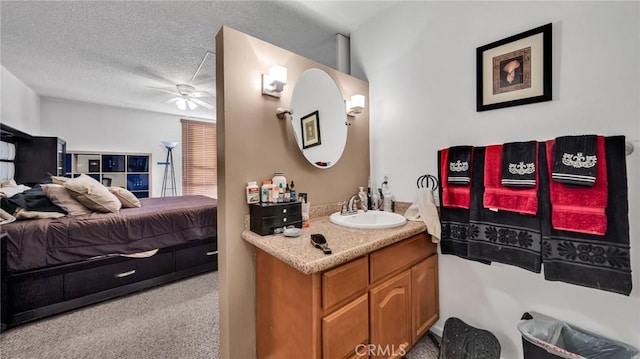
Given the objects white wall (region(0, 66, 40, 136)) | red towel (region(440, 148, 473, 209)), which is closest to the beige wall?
red towel (region(440, 148, 473, 209))

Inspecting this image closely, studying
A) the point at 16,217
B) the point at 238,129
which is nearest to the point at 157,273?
the point at 16,217

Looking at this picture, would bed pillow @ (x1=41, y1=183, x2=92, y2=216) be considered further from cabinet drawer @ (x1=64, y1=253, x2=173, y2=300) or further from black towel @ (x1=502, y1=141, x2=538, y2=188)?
black towel @ (x1=502, y1=141, x2=538, y2=188)

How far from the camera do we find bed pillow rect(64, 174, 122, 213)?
2264 mm

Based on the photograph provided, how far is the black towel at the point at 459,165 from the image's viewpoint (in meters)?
1.42

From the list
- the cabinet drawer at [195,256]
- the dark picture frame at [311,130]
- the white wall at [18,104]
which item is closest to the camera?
the dark picture frame at [311,130]

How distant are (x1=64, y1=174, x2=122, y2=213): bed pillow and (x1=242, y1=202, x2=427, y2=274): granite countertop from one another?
6.73 feet

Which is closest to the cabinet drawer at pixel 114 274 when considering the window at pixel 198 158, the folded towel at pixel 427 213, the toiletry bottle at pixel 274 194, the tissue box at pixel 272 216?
the tissue box at pixel 272 216

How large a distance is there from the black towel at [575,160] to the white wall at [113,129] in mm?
6026

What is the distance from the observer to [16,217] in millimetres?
1989

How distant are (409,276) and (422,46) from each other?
162cm

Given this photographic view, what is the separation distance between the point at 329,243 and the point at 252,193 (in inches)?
21.8

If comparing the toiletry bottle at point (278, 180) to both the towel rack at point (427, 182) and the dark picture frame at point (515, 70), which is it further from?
the dark picture frame at point (515, 70)

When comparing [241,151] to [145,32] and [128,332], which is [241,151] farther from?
[145,32]

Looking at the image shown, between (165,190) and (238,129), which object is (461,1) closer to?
(238,129)
